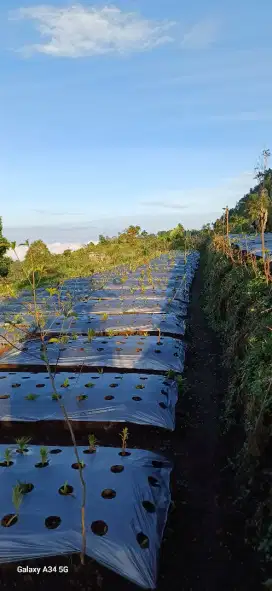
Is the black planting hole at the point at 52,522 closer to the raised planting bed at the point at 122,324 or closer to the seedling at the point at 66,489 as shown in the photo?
the seedling at the point at 66,489

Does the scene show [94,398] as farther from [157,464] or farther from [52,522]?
[52,522]

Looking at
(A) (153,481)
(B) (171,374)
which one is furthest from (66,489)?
(B) (171,374)

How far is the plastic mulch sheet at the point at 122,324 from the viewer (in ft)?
29.1

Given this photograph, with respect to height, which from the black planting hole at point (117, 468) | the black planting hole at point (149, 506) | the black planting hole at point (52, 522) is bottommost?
the black planting hole at point (149, 506)

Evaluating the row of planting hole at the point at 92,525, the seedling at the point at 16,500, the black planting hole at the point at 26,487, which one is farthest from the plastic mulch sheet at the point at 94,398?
the row of planting hole at the point at 92,525

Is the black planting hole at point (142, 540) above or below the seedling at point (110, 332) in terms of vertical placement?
below

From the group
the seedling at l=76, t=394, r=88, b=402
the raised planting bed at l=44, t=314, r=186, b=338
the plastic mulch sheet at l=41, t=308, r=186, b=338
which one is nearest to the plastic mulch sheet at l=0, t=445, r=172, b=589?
the seedling at l=76, t=394, r=88, b=402

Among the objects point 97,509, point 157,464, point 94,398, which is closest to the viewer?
point 97,509

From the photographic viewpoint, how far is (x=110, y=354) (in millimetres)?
7062

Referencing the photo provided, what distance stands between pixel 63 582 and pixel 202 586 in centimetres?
112

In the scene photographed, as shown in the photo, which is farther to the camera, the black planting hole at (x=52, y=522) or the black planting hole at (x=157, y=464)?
the black planting hole at (x=157, y=464)

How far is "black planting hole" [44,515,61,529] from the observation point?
2985 millimetres

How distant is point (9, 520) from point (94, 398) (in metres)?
2.31

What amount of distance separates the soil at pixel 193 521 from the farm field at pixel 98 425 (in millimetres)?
278
